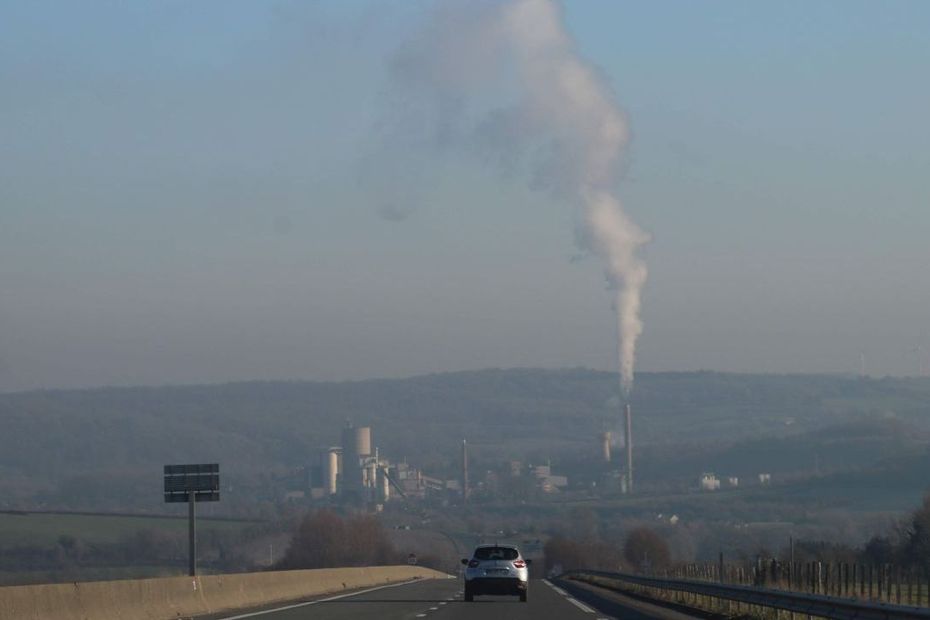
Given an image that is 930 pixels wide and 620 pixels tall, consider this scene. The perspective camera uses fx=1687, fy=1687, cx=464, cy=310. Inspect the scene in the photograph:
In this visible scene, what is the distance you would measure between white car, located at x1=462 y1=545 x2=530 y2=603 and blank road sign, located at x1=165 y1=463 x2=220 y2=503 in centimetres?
3193

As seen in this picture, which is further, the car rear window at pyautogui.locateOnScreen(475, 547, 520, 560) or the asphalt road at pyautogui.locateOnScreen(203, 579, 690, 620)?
the car rear window at pyautogui.locateOnScreen(475, 547, 520, 560)

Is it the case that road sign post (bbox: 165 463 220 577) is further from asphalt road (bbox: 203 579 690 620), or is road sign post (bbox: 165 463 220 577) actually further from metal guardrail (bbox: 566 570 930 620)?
metal guardrail (bbox: 566 570 930 620)

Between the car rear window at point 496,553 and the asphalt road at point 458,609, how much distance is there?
1.40 metres

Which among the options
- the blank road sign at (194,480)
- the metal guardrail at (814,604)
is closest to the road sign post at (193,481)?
the blank road sign at (194,480)

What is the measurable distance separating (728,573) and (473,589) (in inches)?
584

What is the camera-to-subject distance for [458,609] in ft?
151

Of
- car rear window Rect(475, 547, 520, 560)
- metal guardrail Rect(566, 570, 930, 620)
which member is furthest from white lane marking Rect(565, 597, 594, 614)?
metal guardrail Rect(566, 570, 930, 620)

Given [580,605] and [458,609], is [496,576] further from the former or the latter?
→ [458,609]

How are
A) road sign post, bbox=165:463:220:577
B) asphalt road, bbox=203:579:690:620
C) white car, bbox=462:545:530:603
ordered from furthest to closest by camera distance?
road sign post, bbox=165:463:220:577
white car, bbox=462:545:530:603
asphalt road, bbox=203:579:690:620

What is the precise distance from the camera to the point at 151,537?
638 feet

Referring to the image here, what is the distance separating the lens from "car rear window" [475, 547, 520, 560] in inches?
2140

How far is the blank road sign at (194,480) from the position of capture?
274 ft

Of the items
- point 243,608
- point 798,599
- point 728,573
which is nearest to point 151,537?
point 728,573

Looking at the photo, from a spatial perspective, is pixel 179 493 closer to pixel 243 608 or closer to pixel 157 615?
pixel 243 608
